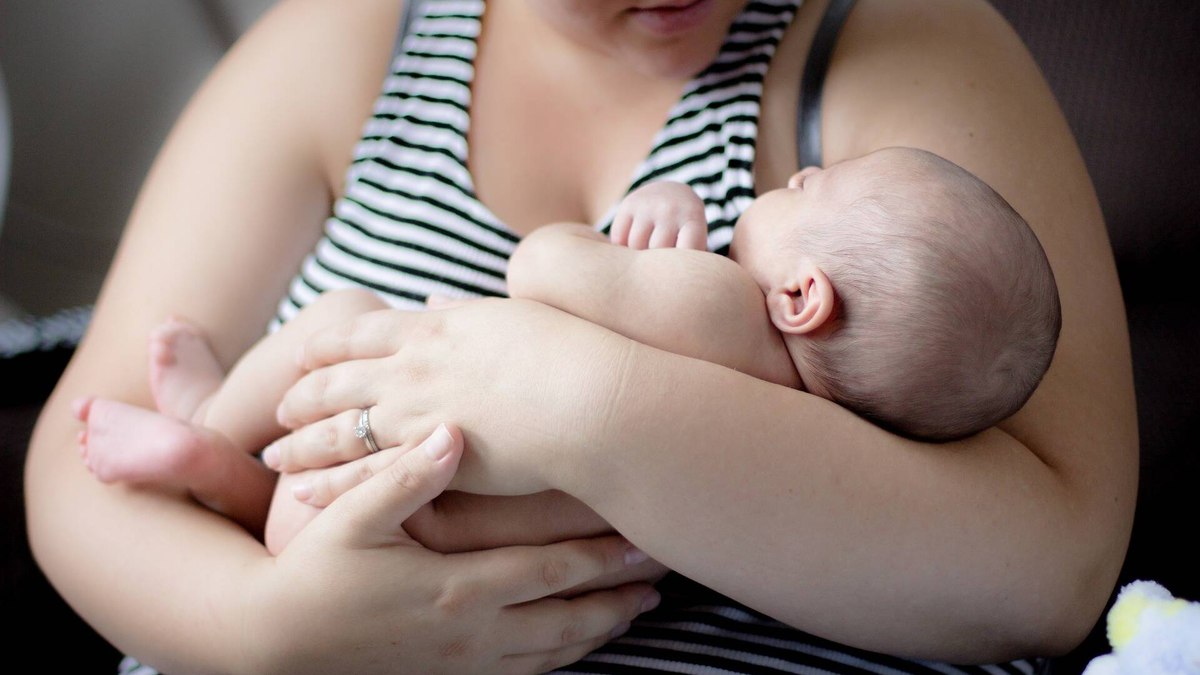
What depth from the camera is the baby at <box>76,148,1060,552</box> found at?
0.80 m

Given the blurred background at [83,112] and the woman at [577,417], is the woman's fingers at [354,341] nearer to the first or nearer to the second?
the woman at [577,417]

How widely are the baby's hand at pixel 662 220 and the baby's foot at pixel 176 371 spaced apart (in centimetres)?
52

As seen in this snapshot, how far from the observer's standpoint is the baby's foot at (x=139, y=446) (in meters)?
0.98

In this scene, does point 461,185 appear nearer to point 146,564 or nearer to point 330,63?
point 330,63

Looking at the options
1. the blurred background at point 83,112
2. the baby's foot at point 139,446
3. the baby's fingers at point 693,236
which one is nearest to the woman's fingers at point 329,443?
the baby's foot at point 139,446

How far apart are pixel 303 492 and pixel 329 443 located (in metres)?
0.05

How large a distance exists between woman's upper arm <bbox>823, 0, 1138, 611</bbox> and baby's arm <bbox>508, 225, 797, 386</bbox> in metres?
0.26

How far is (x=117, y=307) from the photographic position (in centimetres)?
114

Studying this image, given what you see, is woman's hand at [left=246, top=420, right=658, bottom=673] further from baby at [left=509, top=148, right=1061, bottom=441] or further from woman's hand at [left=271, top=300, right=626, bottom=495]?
baby at [left=509, top=148, right=1061, bottom=441]

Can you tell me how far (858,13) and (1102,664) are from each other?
0.79 meters

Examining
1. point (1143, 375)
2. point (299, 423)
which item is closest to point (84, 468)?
point (299, 423)

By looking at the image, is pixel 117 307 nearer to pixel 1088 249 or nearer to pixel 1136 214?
pixel 1088 249

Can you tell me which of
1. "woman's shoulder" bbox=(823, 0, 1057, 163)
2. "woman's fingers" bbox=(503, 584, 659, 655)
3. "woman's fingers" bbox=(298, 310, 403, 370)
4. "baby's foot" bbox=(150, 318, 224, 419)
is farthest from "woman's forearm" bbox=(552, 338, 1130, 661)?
"baby's foot" bbox=(150, 318, 224, 419)

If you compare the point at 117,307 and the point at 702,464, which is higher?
the point at 117,307
